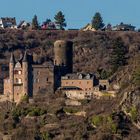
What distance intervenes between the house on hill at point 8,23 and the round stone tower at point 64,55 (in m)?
36.7

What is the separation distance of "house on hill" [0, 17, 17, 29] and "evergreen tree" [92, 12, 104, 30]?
953 cm

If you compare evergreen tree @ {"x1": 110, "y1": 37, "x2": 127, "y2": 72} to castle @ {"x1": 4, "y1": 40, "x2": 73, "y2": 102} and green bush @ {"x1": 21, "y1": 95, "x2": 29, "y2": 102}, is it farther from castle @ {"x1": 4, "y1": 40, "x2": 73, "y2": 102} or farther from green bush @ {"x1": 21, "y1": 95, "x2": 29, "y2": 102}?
green bush @ {"x1": 21, "y1": 95, "x2": 29, "y2": 102}

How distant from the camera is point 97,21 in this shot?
15050 cm

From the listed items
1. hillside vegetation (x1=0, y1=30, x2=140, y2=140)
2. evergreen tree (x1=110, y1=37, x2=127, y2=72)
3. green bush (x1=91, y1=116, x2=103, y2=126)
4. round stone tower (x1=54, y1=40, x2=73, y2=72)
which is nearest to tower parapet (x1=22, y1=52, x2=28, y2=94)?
hillside vegetation (x1=0, y1=30, x2=140, y2=140)

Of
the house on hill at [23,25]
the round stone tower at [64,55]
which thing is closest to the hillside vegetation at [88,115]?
the round stone tower at [64,55]

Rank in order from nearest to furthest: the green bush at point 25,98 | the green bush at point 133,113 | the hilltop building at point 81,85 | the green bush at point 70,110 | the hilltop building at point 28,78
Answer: the green bush at point 133,113 < the green bush at point 70,110 < the hilltop building at point 81,85 < the green bush at point 25,98 < the hilltop building at point 28,78

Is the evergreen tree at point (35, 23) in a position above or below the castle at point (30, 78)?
above

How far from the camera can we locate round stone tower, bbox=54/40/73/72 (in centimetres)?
11631

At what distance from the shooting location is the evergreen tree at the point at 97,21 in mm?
149125

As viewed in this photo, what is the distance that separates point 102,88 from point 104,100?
1.83 metres

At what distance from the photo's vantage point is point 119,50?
119 metres

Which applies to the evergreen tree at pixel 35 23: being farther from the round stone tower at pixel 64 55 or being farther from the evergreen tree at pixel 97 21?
the round stone tower at pixel 64 55

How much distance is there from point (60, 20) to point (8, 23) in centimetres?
800

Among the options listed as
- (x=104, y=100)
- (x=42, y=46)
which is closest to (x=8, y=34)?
(x=42, y=46)
